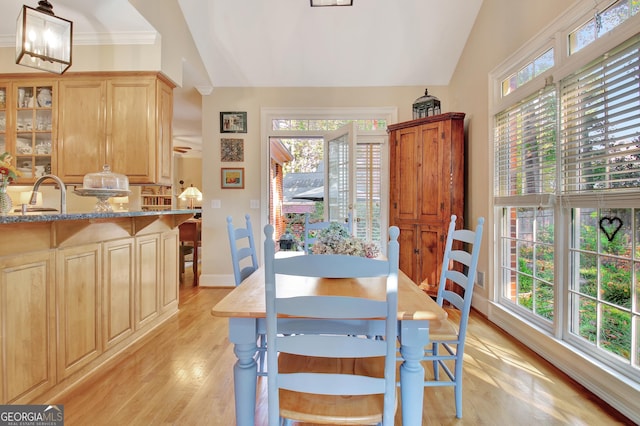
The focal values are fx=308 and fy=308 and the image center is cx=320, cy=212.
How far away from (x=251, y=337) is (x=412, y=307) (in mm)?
594

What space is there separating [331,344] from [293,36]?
12.1 feet

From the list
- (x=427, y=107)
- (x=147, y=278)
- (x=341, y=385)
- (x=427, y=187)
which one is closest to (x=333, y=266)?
(x=341, y=385)

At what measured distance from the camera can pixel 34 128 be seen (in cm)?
329

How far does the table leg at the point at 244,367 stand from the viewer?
1115 mm

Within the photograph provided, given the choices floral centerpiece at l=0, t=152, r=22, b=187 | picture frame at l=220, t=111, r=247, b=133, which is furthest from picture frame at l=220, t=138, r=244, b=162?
floral centerpiece at l=0, t=152, r=22, b=187

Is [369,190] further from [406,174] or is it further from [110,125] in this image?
[110,125]

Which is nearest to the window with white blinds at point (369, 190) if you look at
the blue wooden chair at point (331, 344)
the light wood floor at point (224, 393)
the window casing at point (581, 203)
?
the window casing at point (581, 203)

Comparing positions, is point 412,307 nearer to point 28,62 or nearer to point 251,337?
point 251,337

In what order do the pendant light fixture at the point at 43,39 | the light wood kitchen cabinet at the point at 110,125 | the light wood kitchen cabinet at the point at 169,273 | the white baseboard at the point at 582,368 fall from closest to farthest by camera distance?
1. the white baseboard at the point at 582,368
2. the pendant light fixture at the point at 43,39
3. the light wood kitchen cabinet at the point at 169,273
4. the light wood kitchen cabinet at the point at 110,125

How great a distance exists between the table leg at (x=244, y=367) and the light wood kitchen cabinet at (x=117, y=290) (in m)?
1.55

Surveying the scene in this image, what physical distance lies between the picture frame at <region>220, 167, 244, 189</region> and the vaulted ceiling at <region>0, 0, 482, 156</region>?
1.14m

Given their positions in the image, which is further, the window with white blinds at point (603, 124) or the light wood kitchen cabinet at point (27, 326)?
the window with white blinds at point (603, 124)

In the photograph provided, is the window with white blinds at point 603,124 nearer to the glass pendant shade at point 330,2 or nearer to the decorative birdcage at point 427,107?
the decorative birdcage at point 427,107

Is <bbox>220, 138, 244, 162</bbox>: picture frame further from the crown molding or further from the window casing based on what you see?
the window casing
